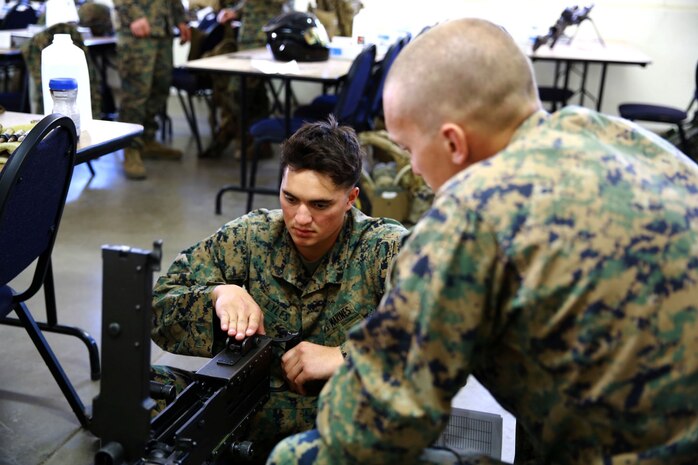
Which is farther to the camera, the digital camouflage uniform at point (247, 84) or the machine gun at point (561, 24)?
the machine gun at point (561, 24)

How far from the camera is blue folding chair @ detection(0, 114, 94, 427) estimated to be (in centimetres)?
186

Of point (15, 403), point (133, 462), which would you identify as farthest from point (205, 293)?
point (15, 403)

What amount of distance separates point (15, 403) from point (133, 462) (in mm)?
1454

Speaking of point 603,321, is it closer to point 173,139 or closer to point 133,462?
point 133,462

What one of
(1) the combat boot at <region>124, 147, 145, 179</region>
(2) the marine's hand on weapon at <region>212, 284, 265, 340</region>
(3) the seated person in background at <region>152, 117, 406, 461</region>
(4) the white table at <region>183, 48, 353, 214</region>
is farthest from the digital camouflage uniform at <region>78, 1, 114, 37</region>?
(2) the marine's hand on weapon at <region>212, 284, 265, 340</region>

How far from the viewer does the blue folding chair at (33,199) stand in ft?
6.12

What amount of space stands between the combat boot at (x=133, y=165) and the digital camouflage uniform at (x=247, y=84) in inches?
30.8

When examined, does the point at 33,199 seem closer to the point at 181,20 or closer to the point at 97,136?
the point at 97,136

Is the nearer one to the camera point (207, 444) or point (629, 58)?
point (207, 444)

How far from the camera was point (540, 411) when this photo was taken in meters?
1.07

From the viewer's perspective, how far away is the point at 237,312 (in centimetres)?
175

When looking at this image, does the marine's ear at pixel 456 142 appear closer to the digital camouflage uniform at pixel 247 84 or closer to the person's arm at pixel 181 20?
the digital camouflage uniform at pixel 247 84

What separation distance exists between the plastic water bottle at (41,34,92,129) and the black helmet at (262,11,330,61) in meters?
2.07

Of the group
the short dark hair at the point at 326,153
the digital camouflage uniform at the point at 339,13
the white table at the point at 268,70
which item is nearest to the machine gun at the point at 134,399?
the short dark hair at the point at 326,153
